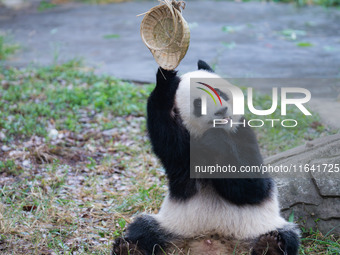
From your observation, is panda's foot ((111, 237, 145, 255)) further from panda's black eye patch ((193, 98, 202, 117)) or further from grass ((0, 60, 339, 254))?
panda's black eye patch ((193, 98, 202, 117))

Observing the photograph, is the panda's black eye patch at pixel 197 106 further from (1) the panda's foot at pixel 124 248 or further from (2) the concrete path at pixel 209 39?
(2) the concrete path at pixel 209 39

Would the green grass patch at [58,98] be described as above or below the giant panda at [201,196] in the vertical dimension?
below

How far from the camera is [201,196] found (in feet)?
9.37

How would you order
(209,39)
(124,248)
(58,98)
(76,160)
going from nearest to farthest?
(124,248), (76,160), (58,98), (209,39)

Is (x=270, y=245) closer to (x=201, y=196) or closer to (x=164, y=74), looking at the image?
(x=201, y=196)

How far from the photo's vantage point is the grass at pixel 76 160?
11.2ft

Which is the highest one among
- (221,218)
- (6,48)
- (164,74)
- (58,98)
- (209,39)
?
(164,74)

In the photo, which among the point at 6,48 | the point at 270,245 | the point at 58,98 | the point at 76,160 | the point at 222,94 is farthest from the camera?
the point at 6,48

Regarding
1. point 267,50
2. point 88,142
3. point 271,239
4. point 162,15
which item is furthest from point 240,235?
point 267,50

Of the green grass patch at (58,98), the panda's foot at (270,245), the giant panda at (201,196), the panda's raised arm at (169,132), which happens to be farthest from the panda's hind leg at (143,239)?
the green grass patch at (58,98)

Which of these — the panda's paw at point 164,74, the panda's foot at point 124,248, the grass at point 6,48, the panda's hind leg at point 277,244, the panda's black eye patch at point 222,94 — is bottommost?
the grass at point 6,48

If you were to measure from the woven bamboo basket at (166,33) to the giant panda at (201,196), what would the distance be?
0.13 m

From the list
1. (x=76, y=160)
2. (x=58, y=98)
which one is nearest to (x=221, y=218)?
(x=76, y=160)

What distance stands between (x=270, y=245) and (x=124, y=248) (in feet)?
2.73
